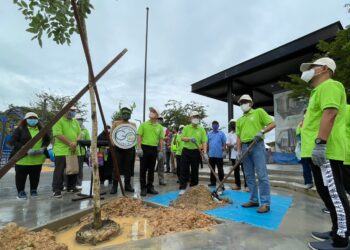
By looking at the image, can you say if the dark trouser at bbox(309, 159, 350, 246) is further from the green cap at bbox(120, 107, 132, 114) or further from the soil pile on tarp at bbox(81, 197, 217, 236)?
the green cap at bbox(120, 107, 132, 114)

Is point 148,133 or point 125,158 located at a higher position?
Result: point 148,133

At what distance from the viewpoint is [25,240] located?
131 inches

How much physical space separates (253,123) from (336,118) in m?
2.10

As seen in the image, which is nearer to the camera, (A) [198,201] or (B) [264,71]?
(A) [198,201]

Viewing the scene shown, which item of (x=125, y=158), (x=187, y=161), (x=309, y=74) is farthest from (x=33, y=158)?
(x=309, y=74)

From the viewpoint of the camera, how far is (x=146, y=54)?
2378 centimetres

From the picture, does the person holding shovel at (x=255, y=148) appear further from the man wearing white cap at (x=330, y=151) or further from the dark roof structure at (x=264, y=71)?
the dark roof structure at (x=264, y=71)

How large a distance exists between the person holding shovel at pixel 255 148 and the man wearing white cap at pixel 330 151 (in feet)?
5.23

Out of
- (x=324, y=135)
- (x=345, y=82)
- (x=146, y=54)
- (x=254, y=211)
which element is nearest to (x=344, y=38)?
(x=345, y=82)

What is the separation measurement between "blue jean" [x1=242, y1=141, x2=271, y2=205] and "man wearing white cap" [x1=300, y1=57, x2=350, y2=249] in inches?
62.7

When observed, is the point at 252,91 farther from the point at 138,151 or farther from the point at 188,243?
the point at 188,243

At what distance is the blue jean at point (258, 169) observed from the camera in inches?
193

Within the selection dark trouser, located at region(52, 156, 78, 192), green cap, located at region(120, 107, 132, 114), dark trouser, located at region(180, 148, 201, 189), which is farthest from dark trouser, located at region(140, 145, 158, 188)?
dark trouser, located at region(52, 156, 78, 192)

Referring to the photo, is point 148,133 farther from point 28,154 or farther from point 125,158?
point 28,154
